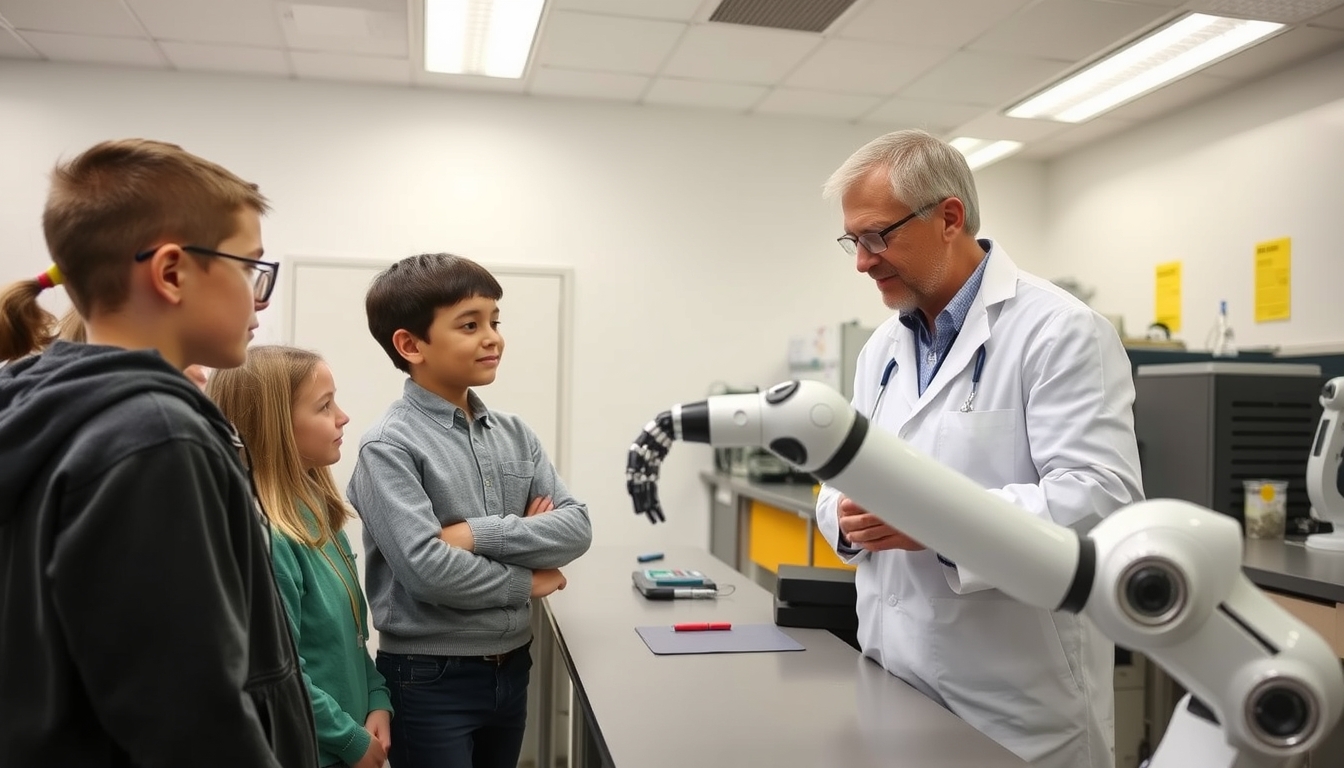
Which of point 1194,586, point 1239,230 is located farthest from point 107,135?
point 1239,230

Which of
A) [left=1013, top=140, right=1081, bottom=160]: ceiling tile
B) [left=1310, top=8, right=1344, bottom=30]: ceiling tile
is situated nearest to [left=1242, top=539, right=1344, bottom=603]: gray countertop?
[left=1310, top=8, right=1344, bottom=30]: ceiling tile

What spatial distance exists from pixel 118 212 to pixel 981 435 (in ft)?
3.92

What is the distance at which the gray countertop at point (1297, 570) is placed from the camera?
1959 mm

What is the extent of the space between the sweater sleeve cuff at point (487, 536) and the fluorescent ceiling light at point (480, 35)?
2347 mm

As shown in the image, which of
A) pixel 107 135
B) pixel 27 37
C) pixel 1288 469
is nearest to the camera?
pixel 1288 469

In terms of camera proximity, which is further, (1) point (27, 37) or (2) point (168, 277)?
(1) point (27, 37)

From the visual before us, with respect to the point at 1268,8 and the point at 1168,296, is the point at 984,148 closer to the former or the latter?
the point at 1168,296

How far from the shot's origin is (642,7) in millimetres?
3365

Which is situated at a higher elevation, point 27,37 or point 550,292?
point 27,37

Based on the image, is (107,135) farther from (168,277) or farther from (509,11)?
(168,277)

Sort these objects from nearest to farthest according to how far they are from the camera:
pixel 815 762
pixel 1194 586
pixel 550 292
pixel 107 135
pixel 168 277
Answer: pixel 1194 586
pixel 168 277
pixel 815 762
pixel 107 135
pixel 550 292

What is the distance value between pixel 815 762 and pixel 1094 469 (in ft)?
1.95

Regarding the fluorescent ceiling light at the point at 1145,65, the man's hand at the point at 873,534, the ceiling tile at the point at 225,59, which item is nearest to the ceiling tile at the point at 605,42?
the ceiling tile at the point at 225,59

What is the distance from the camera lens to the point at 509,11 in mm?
3453
